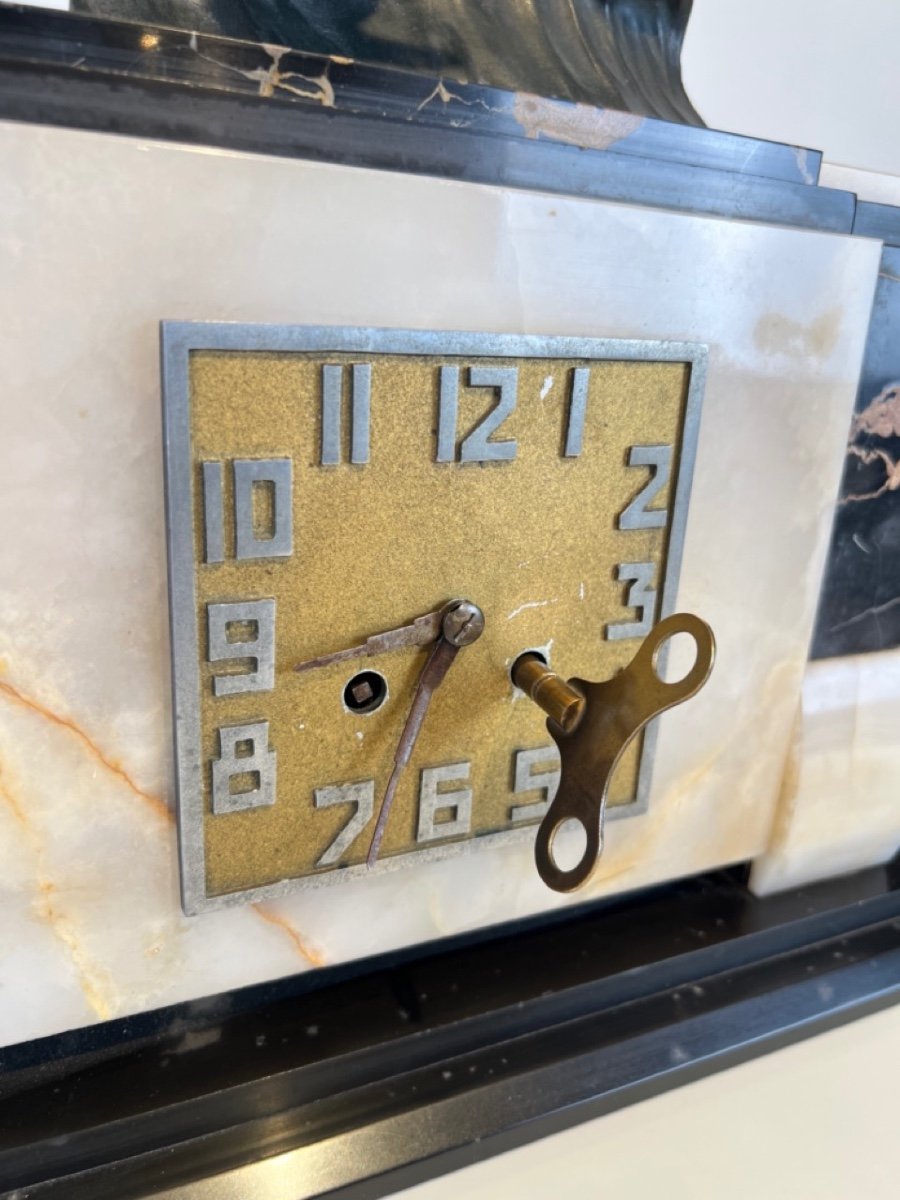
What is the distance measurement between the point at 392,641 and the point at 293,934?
22cm

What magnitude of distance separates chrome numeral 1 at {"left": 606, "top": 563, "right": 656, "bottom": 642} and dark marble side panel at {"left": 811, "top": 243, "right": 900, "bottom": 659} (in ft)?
0.59

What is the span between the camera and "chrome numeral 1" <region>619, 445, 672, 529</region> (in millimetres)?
588

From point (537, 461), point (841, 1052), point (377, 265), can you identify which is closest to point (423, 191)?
point (377, 265)

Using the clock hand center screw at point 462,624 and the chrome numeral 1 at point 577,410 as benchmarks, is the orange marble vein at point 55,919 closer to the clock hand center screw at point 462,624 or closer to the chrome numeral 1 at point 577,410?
the clock hand center screw at point 462,624

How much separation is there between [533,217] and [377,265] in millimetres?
101

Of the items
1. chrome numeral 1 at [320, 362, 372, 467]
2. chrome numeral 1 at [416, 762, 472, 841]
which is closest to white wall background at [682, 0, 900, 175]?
chrome numeral 1 at [320, 362, 372, 467]

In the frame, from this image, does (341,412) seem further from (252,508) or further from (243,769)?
(243,769)

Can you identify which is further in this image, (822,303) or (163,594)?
(822,303)

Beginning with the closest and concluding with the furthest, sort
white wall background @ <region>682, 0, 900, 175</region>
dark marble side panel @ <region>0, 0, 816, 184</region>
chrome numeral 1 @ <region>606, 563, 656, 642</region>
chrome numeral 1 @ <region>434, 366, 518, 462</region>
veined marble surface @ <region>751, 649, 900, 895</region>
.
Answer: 1. dark marble side panel @ <region>0, 0, 816, 184</region>
2. chrome numeral 1 @ <region>434, 366, 518, 462</region>
3. chrome numeral 1 @ <region>606, 563, 656, 642</region>
4. veined marble surface @ <region>751, 649, 900, 895</region>
5. white wall background @ <region>682, 0, 900, 175</region>

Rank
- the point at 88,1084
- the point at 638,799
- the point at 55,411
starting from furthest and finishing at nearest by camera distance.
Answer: the point at 638,799, the point at 88,1084, the point at 55,411

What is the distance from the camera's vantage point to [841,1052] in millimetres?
680

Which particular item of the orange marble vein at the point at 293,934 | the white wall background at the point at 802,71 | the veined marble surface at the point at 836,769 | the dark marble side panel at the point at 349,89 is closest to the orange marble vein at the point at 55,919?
the orange marble vein at the point at 293,934

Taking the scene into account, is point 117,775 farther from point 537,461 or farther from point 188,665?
point 537,461

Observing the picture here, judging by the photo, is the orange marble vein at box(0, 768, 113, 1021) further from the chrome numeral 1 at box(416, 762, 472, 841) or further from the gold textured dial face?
the chrome numeral 1 at box(416, 762, 472, 841)
